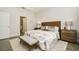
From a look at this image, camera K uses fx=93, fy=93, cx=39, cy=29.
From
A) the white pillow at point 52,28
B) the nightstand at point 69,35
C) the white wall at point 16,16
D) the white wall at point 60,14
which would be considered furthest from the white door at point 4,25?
the nightstand at point 69,35

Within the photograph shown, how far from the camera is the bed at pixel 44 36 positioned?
5.09ft

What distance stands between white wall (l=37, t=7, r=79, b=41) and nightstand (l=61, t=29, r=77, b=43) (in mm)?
110

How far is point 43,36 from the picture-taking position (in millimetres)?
1579

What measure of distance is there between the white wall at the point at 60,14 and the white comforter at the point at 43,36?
9.9 inches

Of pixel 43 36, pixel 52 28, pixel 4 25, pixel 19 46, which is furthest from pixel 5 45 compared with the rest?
pixel 52 28

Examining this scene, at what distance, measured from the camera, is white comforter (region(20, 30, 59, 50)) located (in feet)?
5.08

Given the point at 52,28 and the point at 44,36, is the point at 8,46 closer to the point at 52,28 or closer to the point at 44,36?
the point at 44,36

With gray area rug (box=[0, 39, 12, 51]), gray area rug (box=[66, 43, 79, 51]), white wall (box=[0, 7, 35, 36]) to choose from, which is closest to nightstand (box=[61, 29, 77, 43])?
gray area rug (box=[66, 43, 79, 51])

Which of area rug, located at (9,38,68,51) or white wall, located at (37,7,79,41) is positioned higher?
white wall, located at (37,7,79,41)

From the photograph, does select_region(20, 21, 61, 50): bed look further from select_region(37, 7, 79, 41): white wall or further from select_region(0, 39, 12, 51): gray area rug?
select_region(0, 39, 12, 51): gray area rug

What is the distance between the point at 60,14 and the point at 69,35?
1.34 feet

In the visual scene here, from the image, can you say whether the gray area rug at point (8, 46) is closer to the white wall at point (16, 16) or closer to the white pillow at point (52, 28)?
the white wall at point (16, 16)
